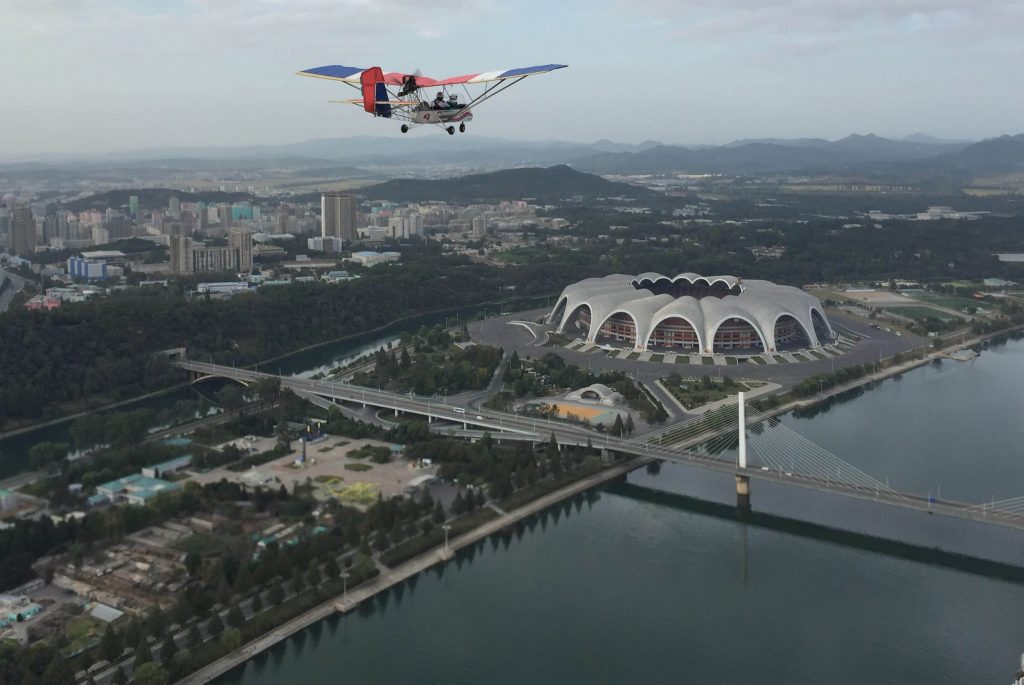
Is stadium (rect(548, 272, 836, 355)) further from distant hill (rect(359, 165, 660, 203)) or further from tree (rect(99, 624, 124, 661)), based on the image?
distant hill (rect(359, 165, 660, 203))

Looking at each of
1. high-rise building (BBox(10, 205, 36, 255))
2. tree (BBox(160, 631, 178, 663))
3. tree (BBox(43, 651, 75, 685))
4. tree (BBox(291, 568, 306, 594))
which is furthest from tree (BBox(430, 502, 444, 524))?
high-rise building (BBox(10, 205, 36, 255))

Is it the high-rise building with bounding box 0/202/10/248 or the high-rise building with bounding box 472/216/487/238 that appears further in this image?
the high-rise building with bounding box 472/216/487/238

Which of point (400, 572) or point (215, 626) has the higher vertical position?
point (215, 626)

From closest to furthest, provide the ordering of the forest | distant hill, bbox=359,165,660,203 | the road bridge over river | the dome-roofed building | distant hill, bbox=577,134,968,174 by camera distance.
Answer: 1. the road bridge over river
2. the dome-roofed building
3. the forest
4. distant hill, bbox=359,165,660,203
5. distant hill, bbox=577,134,968,174

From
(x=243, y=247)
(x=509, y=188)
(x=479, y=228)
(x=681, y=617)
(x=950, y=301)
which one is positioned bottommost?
(x=681, y=617)

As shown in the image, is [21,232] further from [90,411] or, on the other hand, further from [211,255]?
[90,411]

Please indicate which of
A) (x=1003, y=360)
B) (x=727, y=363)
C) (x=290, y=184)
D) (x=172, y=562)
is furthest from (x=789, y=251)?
(x=290, y=184)


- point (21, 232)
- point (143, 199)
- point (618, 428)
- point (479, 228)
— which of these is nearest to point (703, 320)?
point (618, 428)
